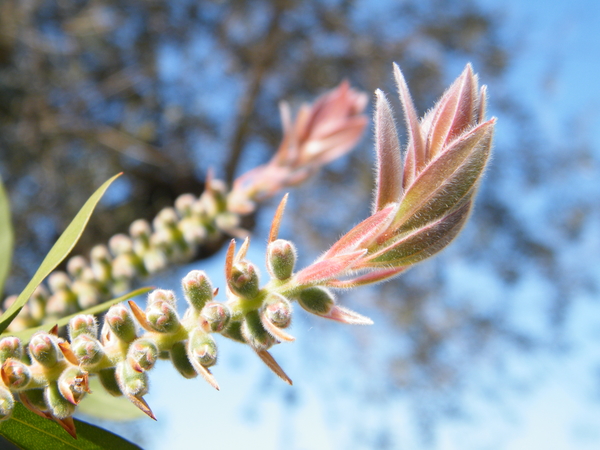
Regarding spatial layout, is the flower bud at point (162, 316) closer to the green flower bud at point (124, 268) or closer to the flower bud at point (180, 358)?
the flower bud at point (180, 358)

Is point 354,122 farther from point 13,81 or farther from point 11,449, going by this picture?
point 13,81

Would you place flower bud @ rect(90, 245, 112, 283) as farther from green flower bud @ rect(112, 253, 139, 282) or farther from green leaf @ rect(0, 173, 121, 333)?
green leaf @ rect(0, 173, 121, 333)

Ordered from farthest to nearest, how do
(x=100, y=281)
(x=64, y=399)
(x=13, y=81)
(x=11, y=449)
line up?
(x=13, y=81) < (x=100, y=281) < (x=11, y=449) < (x=64, y=399)

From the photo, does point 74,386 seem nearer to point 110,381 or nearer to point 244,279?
point 110,381

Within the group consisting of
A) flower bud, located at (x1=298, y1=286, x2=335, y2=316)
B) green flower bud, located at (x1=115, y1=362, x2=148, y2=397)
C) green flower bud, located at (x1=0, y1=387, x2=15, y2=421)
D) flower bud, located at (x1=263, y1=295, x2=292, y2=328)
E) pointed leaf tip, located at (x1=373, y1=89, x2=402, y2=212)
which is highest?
pointed leaf tip, located at (x1=373, y1=89, x2=402, y2=212)

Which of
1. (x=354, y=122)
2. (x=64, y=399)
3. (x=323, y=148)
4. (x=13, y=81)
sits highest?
(x=354, y=122)

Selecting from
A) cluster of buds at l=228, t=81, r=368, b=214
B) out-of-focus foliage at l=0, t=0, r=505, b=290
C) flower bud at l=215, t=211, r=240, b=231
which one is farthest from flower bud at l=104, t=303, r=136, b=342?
out-of-focus foliage at l=0, t=0, r=505, b=290

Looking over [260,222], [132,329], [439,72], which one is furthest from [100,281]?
[439,72]
